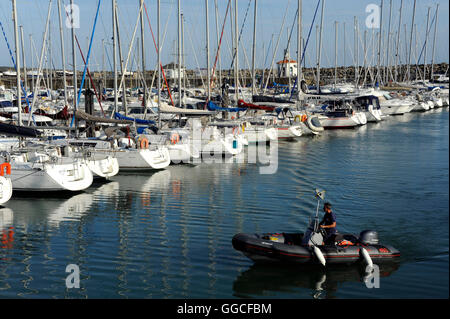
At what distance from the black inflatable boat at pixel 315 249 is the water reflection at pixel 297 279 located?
223mm

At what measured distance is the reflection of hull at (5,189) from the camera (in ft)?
65.1

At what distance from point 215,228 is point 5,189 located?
284 inches

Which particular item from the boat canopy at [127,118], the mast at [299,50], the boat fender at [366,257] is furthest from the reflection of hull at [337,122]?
the boat fender at [366,257]

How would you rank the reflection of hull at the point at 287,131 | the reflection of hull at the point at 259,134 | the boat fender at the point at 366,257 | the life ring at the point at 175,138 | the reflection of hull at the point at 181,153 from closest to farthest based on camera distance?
the boat fender at the point at 366,257
the reflection of hull at the point at 181,153
the life ring at the point at 175,138
the reflection of hull at the point at 259,134
the reflection of hull at the point at 287,131

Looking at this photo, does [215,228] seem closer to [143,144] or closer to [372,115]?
[143,144]

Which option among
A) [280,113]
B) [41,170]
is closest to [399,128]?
[280,113]

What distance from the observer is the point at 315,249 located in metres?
14.6

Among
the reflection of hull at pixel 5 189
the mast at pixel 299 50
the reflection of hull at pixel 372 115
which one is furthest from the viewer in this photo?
the reflection of hull at pixel 372 115

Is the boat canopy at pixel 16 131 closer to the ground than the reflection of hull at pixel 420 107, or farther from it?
farther from it

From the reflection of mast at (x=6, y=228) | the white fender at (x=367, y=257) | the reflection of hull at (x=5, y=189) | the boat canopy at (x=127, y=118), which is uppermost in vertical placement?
the boat canopy at (x=127, y=118)

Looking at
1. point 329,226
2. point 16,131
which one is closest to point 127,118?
point 16,131

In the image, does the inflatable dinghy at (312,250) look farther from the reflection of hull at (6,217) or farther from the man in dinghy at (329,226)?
the reflection of hull at (6,217)

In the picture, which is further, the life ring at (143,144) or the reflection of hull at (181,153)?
the reflection of hull at (181,153)

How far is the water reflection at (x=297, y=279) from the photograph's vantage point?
537 inches
